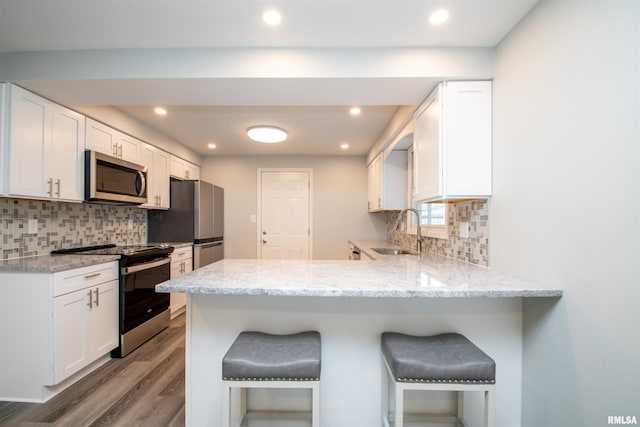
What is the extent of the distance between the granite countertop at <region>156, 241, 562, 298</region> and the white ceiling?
1225 mm

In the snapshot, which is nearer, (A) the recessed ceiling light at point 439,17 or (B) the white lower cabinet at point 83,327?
(A) the recessed ceiling light at point 439,17

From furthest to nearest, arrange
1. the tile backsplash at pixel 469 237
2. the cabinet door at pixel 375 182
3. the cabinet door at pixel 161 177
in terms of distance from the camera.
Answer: the cabinet door at pixel 375 182
the cabinet door at pixel 161 177
the tile backsplash at pixel 469 237

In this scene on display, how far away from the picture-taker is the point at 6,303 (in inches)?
69.9

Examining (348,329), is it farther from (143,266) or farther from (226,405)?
(143,266)

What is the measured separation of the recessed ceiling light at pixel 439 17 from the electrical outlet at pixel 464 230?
1327mm

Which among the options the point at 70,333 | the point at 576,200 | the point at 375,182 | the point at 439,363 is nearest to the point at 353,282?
the point at 439,363

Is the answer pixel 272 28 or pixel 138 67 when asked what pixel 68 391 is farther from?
pixel 272 28

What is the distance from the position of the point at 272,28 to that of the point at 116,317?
267cm

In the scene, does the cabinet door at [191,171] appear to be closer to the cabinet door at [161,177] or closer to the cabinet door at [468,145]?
the cabinet door at [161,177]

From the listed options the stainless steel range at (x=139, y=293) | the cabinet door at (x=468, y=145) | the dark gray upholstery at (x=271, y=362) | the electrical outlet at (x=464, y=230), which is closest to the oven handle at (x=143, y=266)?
the stainless steel range at (x=139, y=293)

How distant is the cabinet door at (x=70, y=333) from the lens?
5.87 feet

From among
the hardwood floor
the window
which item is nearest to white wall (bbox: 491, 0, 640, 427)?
the window

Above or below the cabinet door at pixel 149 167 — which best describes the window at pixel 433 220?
below

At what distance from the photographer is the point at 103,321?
7.06 ft
